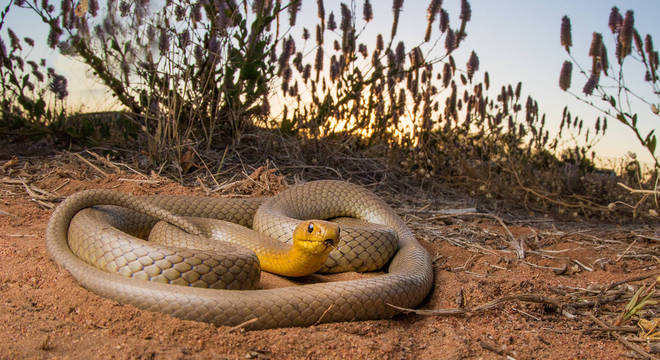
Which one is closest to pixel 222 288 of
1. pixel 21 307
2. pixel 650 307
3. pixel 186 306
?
pixel 186 306

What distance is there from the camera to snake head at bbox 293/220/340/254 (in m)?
2.86

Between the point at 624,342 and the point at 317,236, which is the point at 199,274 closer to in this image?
the point at 317,236

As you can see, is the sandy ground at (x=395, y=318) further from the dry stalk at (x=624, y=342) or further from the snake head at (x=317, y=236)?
the snake head at (x=317, y=236)

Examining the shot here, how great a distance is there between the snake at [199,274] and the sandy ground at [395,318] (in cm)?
8

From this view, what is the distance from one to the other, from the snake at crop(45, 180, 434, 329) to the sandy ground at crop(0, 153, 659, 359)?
8 cm

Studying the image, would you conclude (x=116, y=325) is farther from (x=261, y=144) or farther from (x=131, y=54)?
(x=261, y=144)

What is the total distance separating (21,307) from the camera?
2.31 m

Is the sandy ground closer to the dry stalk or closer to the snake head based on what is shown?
the dry stalk

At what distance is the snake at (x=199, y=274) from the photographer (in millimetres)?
2420

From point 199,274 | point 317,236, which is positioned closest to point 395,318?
point 317,236

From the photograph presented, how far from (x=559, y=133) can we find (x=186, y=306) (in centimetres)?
692

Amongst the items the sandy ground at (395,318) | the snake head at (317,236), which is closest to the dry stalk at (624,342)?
the sandy ground at (395,318)

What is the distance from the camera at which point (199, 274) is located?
2703mm

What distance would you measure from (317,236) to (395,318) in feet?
2.14
